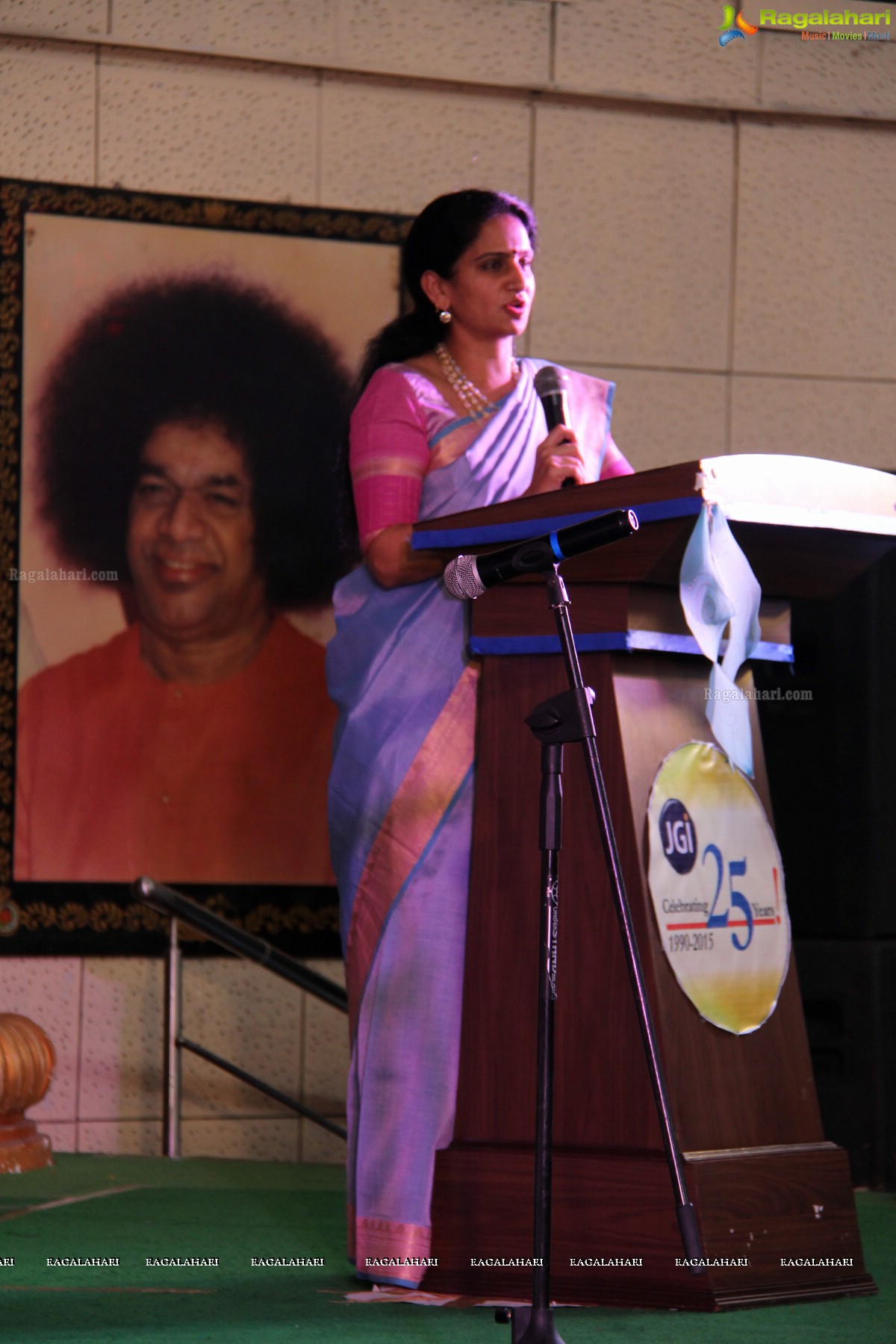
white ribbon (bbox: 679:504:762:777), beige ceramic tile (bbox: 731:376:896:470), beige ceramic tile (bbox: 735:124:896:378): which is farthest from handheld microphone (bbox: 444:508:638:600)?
beige ceramic tile (bbox: 735:124:896:378)

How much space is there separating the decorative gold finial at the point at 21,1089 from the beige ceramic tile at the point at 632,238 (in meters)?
2.21

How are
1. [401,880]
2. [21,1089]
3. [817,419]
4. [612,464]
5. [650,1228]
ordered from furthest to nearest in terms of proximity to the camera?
[817,419] < [21,1089] < [612,464] < [401,880] < [650,1228]

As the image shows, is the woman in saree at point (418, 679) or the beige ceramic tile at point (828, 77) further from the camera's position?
the beige ceramic tile at point (828, 77)

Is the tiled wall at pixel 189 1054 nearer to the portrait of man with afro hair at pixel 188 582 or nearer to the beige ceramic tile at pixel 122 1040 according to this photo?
the beige ceramic tile at pixel 122 1040

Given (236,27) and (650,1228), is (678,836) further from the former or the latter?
(236,27)

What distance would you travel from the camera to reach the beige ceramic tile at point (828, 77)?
448 centimetres

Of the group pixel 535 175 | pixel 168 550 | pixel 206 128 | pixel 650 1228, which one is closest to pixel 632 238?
pixel 535 175

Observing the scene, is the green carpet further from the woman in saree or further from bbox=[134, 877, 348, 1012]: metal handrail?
bbox=[134, 877, 348, 1012]: metal handrail

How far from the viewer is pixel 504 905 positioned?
2.37 meters

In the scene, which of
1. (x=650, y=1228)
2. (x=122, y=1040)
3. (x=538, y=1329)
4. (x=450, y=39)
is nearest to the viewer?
(x=538, y=1329)

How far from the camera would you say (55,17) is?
406 centimetres

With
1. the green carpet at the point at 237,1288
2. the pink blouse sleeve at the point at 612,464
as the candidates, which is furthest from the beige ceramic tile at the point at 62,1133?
the pink blouse sleeve at the point at 612,464

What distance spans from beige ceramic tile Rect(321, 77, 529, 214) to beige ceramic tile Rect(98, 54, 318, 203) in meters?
0.06

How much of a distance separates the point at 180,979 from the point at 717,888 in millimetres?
2018
